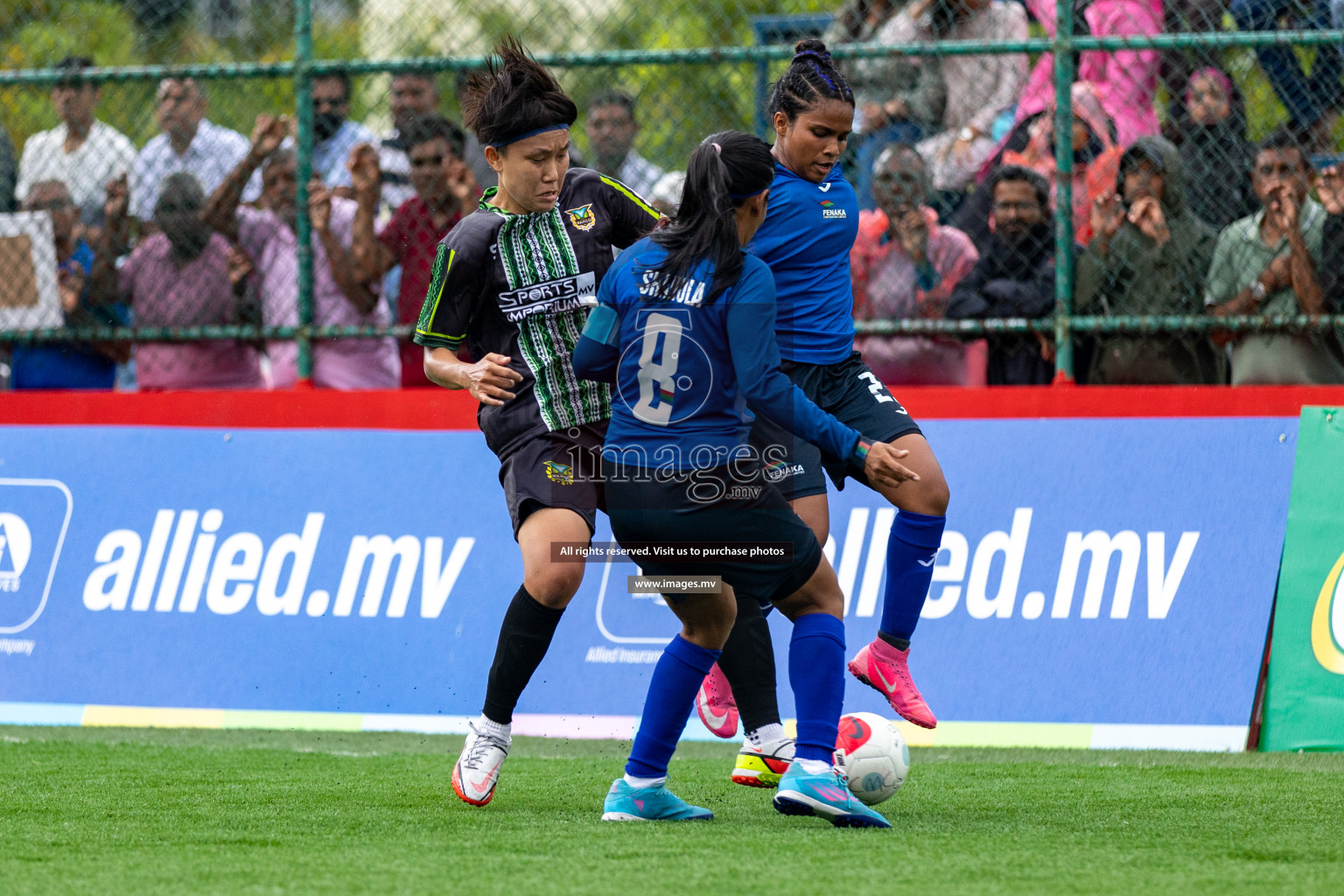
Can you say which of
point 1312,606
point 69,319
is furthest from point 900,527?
point 69,319

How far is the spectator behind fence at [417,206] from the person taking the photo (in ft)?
24.6

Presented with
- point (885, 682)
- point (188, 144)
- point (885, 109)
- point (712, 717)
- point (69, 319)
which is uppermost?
point (885, 109)

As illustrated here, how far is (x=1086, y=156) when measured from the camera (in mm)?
6961

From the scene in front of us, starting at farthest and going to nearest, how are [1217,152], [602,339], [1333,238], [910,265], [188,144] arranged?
1. [188,144]
2. [910,265]
3. [1217,152]
4. [1333,238]
5. [602,339]

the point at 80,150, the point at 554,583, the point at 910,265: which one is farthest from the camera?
the point at 80,150

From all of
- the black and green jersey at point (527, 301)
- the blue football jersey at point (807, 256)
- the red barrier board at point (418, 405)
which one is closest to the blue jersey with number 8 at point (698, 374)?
the black and green jersey at point (527, 301)

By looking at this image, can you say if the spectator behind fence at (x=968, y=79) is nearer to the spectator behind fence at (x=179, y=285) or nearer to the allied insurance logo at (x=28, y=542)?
the spectator behind fence at (x=179, y=285)

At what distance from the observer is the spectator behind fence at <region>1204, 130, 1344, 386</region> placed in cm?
660

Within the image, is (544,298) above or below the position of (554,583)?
above

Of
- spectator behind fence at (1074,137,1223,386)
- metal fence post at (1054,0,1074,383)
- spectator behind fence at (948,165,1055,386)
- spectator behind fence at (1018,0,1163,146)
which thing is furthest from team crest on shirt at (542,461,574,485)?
spectator behind fence at (1018,0,1163,146)

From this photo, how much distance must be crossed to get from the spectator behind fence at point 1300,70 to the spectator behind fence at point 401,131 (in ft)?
12.0

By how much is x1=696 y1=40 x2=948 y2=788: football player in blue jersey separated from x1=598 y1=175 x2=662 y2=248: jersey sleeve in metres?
0.35

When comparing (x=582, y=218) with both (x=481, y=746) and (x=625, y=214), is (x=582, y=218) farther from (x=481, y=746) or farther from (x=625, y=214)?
(x=481, y=746)

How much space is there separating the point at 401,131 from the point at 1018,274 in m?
2.96
